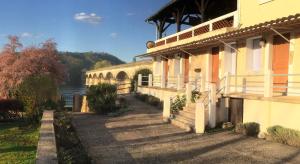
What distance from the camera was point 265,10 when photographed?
47.3ft

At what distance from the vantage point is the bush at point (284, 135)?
1006 cm

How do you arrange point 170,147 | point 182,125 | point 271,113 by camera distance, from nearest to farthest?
1. point 170,147
2. point 271,113
3. point 182,125

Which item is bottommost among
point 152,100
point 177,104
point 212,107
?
point 152,100

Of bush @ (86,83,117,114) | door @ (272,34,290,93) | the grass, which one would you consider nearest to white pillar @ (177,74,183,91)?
bush @ (86,83,117,114)

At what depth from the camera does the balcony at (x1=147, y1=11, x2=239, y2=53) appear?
16750 millimetres

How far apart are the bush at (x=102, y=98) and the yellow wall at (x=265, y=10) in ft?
25.2

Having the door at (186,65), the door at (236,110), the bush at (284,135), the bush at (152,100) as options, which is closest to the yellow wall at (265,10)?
the door at (236,110)

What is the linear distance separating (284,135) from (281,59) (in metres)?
3.82

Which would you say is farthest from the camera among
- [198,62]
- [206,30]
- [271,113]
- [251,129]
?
[198,62]

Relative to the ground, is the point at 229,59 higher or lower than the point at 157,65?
lower

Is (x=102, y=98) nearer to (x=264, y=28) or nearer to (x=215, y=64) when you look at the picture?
(x=215, y=64)

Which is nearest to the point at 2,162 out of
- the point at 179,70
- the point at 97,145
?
the point at 97,145

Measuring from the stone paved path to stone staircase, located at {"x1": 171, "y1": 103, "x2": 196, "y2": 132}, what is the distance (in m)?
0.29

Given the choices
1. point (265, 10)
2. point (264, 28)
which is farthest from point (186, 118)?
point (265, 10)
